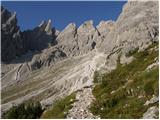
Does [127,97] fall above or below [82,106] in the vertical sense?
above

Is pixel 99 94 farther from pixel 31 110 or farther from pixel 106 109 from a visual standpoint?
pixel 31 110

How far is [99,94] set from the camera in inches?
1865

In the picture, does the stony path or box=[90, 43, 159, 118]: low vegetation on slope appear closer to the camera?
box=[90, 43, 159, 118]: low vegetation on slope

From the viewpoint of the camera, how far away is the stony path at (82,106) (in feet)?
133

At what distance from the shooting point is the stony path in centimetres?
4053

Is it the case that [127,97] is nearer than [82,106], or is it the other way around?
[127,97]

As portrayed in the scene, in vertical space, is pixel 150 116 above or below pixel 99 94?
below

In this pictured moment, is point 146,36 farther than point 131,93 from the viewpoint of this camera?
Yes

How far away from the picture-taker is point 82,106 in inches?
1726

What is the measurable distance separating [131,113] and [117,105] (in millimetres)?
4959

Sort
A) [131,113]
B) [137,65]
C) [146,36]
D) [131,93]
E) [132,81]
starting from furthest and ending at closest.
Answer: [146,36] < [137,65] < [132,81] < [131,93] < [131,113]

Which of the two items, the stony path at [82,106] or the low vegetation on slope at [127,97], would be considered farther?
the stony path at [82,106]

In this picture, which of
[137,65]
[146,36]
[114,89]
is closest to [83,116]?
[114,89]

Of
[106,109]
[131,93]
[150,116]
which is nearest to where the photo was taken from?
[150,116]
